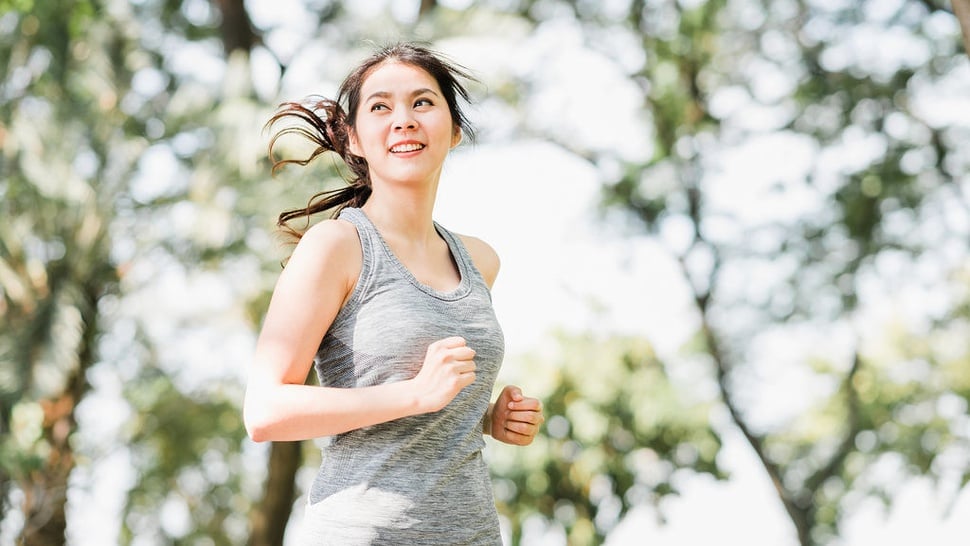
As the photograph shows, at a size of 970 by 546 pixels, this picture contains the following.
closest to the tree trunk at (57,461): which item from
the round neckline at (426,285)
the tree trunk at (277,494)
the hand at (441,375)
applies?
the tree trunk at (277,494)

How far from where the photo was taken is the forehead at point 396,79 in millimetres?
1989

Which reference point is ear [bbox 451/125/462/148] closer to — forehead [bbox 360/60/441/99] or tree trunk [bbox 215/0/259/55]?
forehead [bbox 360/60/441/99]

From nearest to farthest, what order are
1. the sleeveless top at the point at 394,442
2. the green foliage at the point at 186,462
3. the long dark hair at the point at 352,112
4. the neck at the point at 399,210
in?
the sleeveless top at the point at 394,442, the neck at the point at 399,210, the long dark hair at the point at 352,112, the green foliage at the point at 186,462

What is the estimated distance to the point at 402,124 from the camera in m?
1.95

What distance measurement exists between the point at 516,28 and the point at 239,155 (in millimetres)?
2587

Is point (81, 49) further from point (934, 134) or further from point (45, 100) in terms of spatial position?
point (934, 134)

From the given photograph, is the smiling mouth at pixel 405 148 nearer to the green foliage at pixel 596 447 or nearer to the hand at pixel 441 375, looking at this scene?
the hand at pixel 441 375

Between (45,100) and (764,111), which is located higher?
(45,100)

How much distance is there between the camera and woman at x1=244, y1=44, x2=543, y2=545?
5.56 feet

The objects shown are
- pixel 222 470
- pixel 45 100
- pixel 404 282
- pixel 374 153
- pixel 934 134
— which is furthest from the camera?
pixel 222 470

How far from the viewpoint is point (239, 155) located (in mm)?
7438

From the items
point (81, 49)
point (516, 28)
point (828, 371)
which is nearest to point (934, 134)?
point (828, 371)

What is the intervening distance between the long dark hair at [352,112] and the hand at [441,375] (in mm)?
576

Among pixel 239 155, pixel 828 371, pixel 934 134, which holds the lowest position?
pixel 828 371
